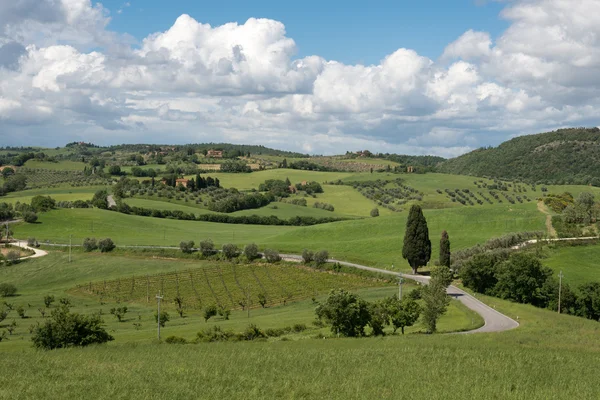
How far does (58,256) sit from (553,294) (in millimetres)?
90917

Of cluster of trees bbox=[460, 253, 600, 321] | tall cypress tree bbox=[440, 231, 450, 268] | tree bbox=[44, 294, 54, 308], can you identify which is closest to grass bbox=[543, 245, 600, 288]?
cluster of trees bbox=[460, 253, 600, 321]

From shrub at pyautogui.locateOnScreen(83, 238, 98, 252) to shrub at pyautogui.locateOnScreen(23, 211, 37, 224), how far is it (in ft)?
90.1

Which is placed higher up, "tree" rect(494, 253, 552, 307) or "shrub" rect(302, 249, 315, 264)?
"tree" rect(494, 253, 552, 307)

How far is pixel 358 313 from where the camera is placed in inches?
2083

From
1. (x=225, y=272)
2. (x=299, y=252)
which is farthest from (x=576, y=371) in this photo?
(x=299, y=252)

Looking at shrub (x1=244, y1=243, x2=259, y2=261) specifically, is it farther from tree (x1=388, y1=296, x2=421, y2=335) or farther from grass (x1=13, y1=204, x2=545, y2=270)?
tree (x1=388, y1=296, x2=421, y2=335)

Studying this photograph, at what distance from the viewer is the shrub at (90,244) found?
4889 inches

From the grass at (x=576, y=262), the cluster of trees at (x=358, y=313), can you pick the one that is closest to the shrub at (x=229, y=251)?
the grass at (x=576, y=262)

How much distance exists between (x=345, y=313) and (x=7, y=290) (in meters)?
67.0

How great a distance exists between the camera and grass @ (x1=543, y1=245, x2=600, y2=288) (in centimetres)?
7712

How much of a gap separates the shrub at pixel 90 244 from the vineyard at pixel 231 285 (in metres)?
25.0

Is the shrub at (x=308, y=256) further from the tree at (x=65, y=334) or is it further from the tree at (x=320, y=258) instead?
the tree at (x=65, y=334)

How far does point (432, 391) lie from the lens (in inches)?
1230

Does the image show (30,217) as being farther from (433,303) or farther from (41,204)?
(433,303)
